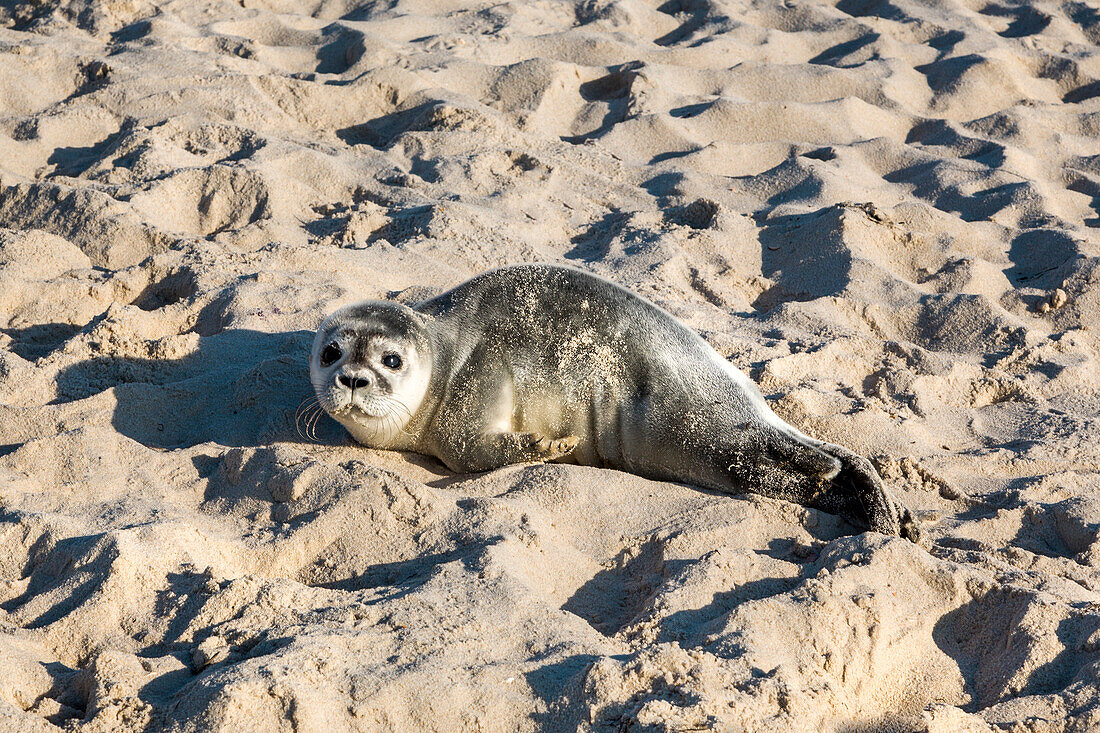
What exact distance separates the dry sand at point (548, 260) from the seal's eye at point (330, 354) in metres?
0.35

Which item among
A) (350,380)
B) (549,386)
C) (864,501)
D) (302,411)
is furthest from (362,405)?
(864,501)

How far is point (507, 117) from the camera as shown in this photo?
7.36 metres

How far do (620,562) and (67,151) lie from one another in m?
5.07

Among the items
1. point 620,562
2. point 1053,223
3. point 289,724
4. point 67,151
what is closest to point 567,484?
point 620,562

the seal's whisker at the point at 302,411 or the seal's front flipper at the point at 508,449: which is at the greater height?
the seal's front flipper at the point at 508,449

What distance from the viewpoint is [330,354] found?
13.8ft

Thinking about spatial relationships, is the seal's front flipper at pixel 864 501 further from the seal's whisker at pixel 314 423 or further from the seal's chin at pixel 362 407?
the seal's whisker at pixel 314 423

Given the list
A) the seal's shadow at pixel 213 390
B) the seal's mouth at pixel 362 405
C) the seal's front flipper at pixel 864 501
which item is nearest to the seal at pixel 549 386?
the seal's mouth at pixel 362 405

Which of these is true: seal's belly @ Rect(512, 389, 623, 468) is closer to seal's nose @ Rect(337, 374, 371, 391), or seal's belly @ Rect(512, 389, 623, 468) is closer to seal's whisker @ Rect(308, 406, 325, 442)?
seal's nose @ Rect(337, 374, 371, 391)

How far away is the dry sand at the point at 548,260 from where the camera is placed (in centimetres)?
280

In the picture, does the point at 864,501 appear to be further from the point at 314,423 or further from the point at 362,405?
the point at 314,423

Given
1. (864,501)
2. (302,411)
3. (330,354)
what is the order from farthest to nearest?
(302,411), (330,354), (864,501)

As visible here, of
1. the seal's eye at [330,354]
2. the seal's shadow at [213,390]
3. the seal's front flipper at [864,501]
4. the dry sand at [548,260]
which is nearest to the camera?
the dry sand at [548,260]

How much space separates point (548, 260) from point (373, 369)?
6.34 ft
